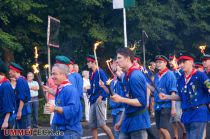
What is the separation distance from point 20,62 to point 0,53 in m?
2.53

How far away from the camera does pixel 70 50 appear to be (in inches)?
913

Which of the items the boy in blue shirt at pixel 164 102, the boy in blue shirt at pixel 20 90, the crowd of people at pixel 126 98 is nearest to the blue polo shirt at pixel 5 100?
the crowd of people at pixel 126 98

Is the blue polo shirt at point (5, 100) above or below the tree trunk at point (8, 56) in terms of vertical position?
below

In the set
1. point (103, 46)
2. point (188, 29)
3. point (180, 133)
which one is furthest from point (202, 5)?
point (180, 133)

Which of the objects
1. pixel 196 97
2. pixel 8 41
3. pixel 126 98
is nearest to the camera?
pixel 126 98

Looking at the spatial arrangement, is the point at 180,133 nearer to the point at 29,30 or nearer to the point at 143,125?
the point at 143,125

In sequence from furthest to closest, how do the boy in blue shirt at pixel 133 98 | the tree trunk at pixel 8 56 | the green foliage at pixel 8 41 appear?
the tree trunk at pixel 8 56 < the green foliage at pixel 8 41 < the boy in blue shirt at pixel 133 98

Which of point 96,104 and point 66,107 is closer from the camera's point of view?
point 66,107

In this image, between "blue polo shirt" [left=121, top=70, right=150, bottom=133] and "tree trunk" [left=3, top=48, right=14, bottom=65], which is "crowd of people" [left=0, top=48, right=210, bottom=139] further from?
"tree trunk" [left=3, top=48, right=14, bottom=65]

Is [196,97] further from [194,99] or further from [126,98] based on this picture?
[126,98]

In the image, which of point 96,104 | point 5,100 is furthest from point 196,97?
point 96,104

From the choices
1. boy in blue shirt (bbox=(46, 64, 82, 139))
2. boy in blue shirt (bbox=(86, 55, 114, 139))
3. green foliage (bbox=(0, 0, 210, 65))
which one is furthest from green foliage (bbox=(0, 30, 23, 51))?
boy in blue shirt (bbox=(46, 64, 82, 139))

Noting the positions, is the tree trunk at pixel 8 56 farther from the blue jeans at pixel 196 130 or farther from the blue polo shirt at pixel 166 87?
the blue jeans at pixel 196 130

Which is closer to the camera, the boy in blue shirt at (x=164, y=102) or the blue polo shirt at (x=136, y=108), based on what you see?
the blue polo shirt at (x=136, y=108)
